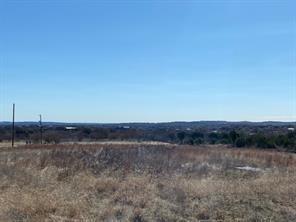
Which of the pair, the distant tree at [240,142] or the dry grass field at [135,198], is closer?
the dry grass field at [135,198]

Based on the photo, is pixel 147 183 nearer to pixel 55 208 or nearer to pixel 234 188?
pixel 234 188

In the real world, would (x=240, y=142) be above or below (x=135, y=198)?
below

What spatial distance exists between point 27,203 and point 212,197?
3.77m

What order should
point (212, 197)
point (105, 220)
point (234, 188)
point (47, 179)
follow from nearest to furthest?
point (105, 220), point (212, 197), point (234, 188), point (47, 179)

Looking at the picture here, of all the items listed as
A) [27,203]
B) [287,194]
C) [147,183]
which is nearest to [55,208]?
[27,203]

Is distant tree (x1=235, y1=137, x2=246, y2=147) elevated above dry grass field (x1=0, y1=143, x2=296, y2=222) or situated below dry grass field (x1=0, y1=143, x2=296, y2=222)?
below

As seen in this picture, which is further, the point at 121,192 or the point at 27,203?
the point at 121,192

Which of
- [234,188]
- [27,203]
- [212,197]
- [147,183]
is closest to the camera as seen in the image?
[27,203]

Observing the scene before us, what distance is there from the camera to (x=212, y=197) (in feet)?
30.7

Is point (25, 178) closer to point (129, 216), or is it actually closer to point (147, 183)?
point (147, 183)

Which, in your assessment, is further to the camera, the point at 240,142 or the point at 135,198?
the point at 240,142

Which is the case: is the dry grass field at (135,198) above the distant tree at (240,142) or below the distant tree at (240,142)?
above

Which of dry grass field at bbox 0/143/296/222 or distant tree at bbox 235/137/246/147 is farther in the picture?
distant tree at bbox 235/137/246/147

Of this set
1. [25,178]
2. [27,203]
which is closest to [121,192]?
[27,203]
